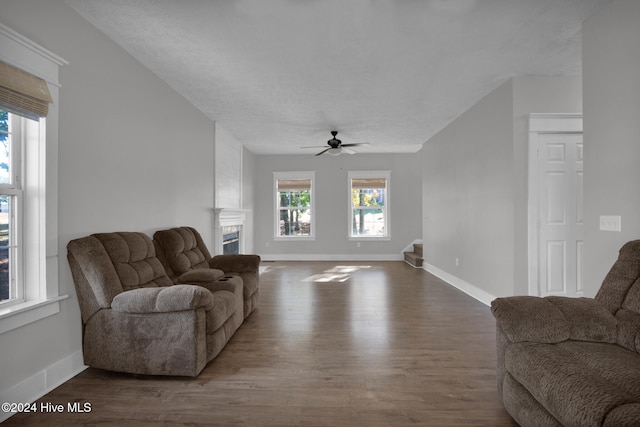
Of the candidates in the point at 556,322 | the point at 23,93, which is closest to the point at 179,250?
the point at 23,93

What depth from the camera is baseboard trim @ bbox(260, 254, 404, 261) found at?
27.4 ft

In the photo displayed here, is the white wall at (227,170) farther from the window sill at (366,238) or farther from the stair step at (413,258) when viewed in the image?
the stair step at (413,258)

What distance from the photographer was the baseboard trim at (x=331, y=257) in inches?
329

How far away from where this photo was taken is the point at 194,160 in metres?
4.54

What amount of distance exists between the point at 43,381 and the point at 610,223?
13.6 ft

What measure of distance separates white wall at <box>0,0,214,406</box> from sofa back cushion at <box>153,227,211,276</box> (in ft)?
0.62

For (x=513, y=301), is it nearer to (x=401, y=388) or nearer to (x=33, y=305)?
(x=401, y=388)

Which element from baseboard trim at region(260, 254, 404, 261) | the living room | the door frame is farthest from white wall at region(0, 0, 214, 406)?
baseboard trim at region(260, 254, 404, 261)

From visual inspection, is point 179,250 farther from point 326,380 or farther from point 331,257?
point 331,257

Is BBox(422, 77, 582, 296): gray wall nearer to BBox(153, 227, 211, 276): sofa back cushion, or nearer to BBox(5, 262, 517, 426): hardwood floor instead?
BBox(5, 262, 517, 426): hardwood floor

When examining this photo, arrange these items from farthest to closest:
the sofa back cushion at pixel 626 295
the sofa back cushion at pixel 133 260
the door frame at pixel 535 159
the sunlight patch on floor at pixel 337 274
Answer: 1. the sunlight patch on floor at pixel 337 274
2. the door frame at pixel 535 159
3. the sofa back cushion at pixel 133 260
4. the sofa back cushion at pixel 626 295

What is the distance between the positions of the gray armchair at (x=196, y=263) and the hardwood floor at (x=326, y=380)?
40 centimetres

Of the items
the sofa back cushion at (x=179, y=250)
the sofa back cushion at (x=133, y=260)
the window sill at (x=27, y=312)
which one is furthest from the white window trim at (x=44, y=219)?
the sofa back cushion at (x=179, y=250)

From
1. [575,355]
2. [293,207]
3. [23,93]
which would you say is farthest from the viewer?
[293,207]
